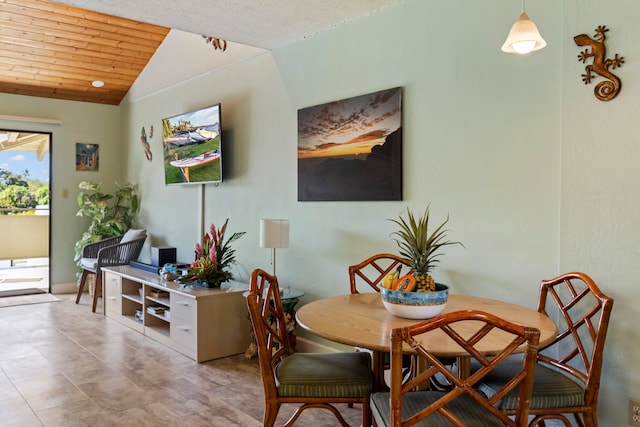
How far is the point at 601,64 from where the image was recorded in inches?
90.4

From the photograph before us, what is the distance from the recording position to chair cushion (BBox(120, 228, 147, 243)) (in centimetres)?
601

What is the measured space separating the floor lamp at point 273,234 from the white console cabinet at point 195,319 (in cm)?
55

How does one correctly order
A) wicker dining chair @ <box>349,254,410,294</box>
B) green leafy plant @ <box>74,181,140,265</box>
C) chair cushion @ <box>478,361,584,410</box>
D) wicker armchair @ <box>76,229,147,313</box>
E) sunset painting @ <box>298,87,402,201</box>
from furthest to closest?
green leafy plant @ <box>74,181,140,265</box>
wicker armchair @ <box>76,229,147,313</box>
sunset painting @ <box>298,87,402,201</box>
wicker dining chair @ <box>349,254,410,294</box>
chair cushion @ <box>478,361,584,410</box>

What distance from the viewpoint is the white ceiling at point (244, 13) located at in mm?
3297

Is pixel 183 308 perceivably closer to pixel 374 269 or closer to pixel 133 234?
pixel 374 269

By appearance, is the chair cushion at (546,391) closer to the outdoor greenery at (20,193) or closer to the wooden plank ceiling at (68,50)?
the wooden plank ceiling at (68,50)

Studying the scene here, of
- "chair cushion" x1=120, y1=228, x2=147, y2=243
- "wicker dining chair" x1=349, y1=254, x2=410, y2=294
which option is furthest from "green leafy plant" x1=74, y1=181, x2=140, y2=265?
"wicker dining chair" x1=349, y1=254, x2=410, y2=294

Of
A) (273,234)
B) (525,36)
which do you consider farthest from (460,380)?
(273,234)

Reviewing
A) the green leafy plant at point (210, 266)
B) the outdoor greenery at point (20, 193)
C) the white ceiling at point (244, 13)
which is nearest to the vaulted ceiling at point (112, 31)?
the white ceiling at point (244, 13)

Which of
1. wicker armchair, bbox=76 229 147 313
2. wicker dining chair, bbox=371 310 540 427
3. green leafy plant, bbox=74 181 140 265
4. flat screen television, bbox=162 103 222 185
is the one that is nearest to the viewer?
wicker dining chair, bbox=371 310 540 427

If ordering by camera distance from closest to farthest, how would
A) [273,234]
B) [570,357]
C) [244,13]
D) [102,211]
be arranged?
[570,357] < [244,13] < [273,234] < [102,211]

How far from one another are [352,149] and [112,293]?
3.20 m

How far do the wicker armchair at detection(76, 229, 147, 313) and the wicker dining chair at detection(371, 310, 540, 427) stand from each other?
4569 mm

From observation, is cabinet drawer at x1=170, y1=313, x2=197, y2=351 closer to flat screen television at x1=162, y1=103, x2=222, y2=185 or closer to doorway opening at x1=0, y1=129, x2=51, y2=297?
flat screen television at x1=162, y1=103, x2=222, y2=185
